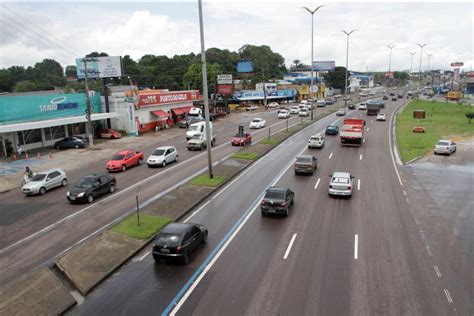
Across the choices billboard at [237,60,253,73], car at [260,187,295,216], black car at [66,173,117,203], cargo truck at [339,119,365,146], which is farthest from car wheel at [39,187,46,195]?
billboard at [237,60,253,73]

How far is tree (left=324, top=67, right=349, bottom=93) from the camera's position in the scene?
568 ft

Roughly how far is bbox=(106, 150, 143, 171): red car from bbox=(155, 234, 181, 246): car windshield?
19.2m

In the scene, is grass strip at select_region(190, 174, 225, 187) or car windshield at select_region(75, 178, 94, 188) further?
grass strip at select_region(190, 174, 225, 187)

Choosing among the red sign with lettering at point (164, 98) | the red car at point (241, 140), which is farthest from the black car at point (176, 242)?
the red sign with lettering at point (164, 98)

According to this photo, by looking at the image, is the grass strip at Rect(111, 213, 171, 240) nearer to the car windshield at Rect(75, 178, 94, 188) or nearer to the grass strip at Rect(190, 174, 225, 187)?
the car windshield at Rect(75, 178, 94, 188)

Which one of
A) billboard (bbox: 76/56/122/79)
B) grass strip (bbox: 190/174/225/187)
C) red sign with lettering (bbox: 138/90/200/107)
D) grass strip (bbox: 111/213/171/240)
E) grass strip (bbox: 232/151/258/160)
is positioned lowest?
grass strip (bbox: 232/151/258/160)

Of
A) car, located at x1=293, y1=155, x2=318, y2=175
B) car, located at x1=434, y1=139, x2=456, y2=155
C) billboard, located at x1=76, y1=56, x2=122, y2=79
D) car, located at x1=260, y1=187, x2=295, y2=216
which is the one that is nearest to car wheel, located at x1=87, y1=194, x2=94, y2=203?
car, located at x1=260, y1=187, x2=295, y2=216

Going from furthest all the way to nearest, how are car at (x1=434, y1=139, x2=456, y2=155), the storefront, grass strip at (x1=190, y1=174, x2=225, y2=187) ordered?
1. the storefront
2. car at (x1=434, y1=139, x2=456, y2=155)
3. grass strip at (x1=190, y1=174, x2=225, y2=187)

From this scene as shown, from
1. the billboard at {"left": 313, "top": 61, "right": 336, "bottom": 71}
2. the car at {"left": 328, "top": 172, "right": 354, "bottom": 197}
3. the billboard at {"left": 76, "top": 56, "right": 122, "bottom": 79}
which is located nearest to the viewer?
the car at {"left": 328, "top": 172, "right": 354, "bottom": 197}

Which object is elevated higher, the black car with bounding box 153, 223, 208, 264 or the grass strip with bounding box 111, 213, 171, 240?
the black car with bounding box 153, 223, 208, 264

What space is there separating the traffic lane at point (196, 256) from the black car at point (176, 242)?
0.56 meters

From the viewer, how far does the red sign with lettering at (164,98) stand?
60944 millimetres

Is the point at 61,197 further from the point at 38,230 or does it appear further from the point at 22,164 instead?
the point at 22,164

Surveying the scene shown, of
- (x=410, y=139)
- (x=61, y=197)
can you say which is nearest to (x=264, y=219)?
(x=61, y=197)
